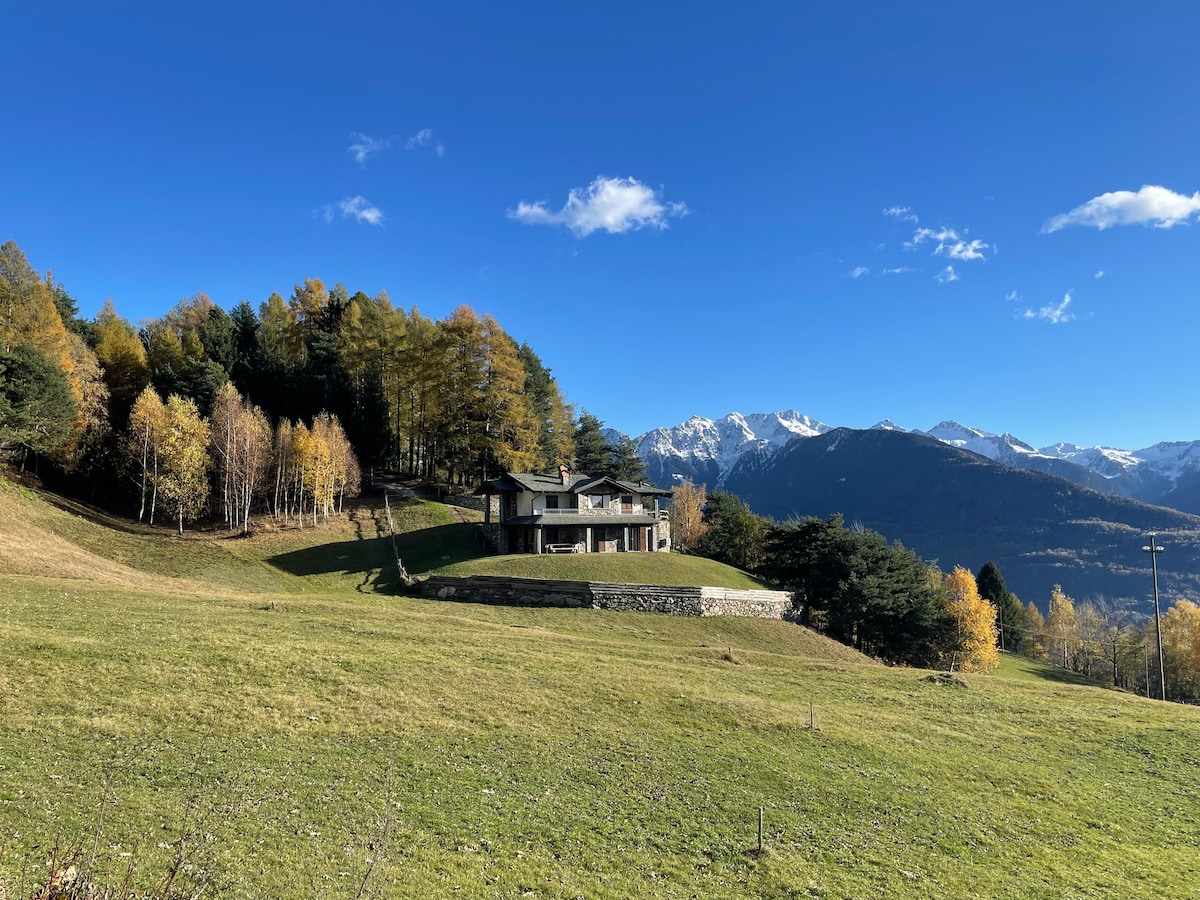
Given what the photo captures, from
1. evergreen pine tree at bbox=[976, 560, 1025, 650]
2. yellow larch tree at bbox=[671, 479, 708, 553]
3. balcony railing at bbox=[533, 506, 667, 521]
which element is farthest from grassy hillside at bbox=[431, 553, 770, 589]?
evergreen pine tree at bbox=[976, 560, 1025, 650]

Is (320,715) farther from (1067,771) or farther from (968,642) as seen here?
(968,642)

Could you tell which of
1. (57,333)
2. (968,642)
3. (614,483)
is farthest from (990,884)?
(57,333)

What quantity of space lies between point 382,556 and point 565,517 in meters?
16.6

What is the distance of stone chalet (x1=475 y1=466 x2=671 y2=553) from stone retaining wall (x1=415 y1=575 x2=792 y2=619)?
1204 cm

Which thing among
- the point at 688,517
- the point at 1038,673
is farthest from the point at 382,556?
the point at 1038,673

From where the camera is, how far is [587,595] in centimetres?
4241

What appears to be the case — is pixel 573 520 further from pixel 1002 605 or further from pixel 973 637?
pixel 1002 605

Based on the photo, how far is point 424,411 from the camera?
69250 millimetres

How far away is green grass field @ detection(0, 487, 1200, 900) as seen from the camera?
10.7 meters

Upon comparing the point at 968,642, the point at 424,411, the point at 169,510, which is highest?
the point at 424,411

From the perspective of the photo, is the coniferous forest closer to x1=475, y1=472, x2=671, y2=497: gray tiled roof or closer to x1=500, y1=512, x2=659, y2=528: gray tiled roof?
x1=475, y1=472, x2=671, y2=497: gray tiled roof

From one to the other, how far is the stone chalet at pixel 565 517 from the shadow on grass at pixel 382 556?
11.4 feet

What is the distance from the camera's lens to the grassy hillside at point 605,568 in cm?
4681

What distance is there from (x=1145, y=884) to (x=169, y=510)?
6575cm
